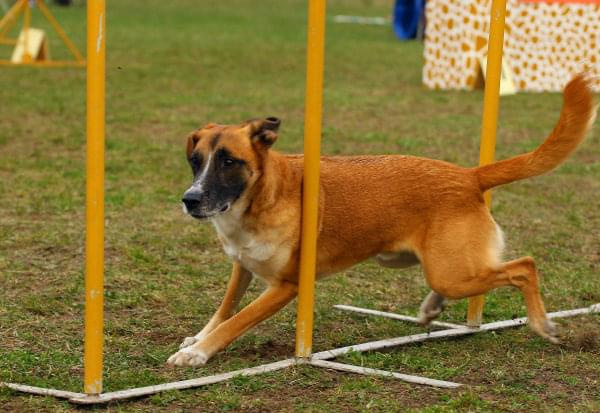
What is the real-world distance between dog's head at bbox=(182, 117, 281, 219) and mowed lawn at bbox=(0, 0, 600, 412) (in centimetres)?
73

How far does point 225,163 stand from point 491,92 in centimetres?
156

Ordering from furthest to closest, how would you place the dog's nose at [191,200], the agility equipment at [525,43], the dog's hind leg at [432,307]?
the agility equipment at [525,43] → the dog's hind leg at [432,307] → the dog's nose at [191,200]

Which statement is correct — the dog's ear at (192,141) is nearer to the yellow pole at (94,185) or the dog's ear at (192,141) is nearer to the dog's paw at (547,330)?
the yellow pole at (94,185)

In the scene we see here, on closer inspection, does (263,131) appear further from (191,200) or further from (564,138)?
(564,138)

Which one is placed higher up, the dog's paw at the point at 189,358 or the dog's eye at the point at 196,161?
the dog's eye at the point at 196,161

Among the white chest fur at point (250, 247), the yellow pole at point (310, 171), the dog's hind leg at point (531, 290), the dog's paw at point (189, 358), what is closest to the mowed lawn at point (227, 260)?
the dog's paw at point (189, 358)

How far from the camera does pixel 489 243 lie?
487 cm

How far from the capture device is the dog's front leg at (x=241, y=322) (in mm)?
4656

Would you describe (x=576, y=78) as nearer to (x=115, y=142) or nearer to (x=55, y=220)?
(x=55, y=220)

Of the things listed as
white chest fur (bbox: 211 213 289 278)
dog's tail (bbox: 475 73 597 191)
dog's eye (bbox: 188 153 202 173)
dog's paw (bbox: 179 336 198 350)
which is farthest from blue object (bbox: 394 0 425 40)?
dog's eye (bbox: 188 153 202 173)

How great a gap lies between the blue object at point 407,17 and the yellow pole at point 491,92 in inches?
810

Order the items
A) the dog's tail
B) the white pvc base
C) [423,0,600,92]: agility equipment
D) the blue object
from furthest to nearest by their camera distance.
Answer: the blue object < [423,0,600,92]: agility equipment < the dog's tail < the white pvc base

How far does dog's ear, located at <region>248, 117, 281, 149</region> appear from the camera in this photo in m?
4.55

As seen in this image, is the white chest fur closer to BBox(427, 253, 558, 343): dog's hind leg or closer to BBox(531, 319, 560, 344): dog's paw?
BBox(427, 253, 558, 343): dog's hind leg
